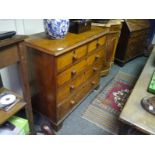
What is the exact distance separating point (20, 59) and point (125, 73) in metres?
2.00

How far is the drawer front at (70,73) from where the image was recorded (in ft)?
4.35

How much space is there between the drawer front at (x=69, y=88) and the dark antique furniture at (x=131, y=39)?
4.39ft

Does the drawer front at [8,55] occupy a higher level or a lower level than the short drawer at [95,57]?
higher

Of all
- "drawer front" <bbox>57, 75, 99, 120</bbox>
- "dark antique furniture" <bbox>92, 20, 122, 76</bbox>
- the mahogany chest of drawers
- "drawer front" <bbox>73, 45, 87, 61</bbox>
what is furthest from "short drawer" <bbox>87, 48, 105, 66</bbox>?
"dark antique furniture" <bbox>92, 20, 122, 76</bbox>

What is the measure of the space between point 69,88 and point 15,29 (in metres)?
0.67

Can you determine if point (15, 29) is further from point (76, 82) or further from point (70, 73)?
point (76, 82)

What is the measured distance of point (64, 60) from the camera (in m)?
1.28

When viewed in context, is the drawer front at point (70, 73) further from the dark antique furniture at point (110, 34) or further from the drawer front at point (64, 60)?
the dark antique furniture at point (110, 34)

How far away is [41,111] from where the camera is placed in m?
1.63

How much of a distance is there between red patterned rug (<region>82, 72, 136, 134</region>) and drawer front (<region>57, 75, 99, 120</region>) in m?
0.20

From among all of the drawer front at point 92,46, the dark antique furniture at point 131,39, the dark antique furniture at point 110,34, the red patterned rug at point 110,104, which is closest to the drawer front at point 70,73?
the drawer front at point 92,46

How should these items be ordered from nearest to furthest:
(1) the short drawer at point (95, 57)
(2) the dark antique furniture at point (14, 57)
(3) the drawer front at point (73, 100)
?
(2) the dark antique furniture at point (14, 57)
(3) the drawer front at point (73, 100)
(1) the short drawer at point (95, 57)

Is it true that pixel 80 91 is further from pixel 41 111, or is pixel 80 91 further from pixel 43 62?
pixel 43 62
